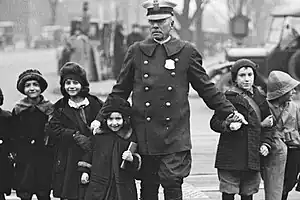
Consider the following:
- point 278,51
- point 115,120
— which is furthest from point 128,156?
point 278,51

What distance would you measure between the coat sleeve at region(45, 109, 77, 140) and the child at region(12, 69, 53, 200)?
20 centimetres

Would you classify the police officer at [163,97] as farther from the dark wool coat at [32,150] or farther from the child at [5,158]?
the child at [5,158]

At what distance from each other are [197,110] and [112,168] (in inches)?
443

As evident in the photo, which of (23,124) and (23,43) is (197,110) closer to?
(23,124)

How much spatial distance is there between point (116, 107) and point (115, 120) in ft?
0.37

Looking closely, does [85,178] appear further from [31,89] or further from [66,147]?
[31,89]

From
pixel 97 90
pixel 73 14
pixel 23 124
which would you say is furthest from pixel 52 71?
pixel 73 14

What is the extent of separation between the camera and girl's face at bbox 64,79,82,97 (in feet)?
21.7

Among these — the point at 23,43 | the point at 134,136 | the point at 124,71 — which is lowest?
the point at 23,43

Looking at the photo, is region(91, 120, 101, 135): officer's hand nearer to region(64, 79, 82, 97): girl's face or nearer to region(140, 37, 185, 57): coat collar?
region(64, 79, 82, 97): girl's face

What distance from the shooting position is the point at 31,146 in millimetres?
6867

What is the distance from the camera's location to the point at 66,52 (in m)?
23.9

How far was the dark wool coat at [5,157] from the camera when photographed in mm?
6816

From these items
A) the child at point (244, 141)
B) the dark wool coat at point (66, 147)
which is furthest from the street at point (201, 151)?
the dark wool coat at point (66, 147)
